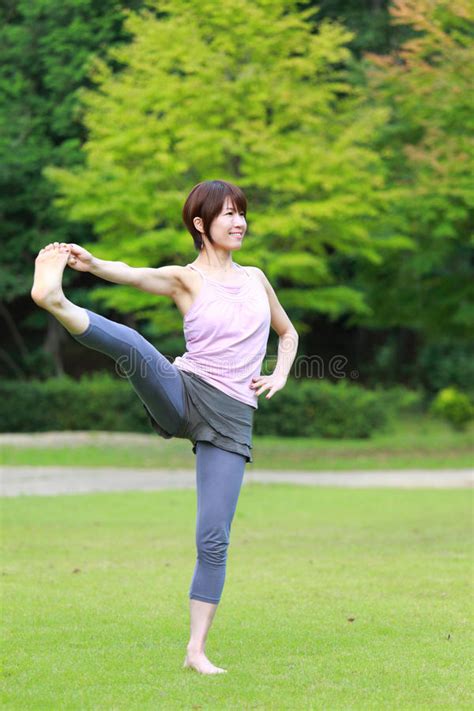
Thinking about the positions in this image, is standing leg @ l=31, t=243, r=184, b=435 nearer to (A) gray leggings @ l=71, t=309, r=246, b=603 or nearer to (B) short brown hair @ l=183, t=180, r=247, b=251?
(A) gray leggings @ l=71, t=309, r=246, b=603

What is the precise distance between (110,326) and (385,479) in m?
13.5

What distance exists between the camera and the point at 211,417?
530 cm

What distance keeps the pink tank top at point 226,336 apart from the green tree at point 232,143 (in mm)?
15612

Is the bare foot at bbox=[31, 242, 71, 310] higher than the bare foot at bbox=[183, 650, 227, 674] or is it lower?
higher

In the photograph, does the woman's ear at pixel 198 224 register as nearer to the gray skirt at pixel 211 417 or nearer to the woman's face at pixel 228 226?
the woman's face at pixel 228 226

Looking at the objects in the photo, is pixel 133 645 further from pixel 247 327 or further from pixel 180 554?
pixel 180 554

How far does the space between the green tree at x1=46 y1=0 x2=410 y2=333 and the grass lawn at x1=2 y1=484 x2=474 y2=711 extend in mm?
9343

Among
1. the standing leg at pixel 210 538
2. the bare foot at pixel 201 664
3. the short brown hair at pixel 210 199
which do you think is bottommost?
the bare foot at pixel 201 664

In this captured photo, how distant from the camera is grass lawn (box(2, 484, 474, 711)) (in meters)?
5.00

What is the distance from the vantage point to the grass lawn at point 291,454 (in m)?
20.9

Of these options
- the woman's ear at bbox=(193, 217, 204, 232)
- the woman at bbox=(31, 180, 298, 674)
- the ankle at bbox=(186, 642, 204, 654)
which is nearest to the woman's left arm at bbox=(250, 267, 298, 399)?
the woman at bbox=(31, 180, 298, 674)

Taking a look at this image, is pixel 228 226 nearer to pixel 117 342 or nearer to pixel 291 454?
pixel 117 342

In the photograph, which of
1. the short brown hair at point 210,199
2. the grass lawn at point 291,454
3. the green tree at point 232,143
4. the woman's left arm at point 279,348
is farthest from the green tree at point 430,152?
the short brown hair at point 210,199

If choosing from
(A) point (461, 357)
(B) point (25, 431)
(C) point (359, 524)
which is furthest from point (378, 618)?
(A) point (461, 357)
